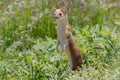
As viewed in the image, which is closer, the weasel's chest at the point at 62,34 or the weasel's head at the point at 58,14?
the weasel's head at the point at 58,14

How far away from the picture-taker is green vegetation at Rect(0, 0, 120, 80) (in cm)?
723

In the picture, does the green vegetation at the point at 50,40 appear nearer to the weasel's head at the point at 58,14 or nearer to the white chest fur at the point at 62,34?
the white chest fur at the point at 62,34

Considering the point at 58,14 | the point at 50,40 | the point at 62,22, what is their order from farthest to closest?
the point at 50,40
the point at 62,22
the point at 58,14

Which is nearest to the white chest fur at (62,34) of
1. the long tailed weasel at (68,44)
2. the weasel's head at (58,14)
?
the long tailed weasel at (68,44)

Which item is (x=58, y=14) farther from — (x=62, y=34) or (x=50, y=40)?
Answer: (x=50, y=40)

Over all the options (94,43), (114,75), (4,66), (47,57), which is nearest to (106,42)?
(94,43)

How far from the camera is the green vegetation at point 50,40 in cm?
723

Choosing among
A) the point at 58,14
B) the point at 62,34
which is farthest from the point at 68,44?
the point at 58,14

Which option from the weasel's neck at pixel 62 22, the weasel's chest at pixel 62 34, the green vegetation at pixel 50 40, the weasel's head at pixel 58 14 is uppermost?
the weasel's head at pixel 58 14

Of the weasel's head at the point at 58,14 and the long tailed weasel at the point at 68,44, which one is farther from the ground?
the weasel's head at the point at 58,14

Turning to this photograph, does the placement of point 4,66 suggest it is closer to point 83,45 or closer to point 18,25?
point 83,45

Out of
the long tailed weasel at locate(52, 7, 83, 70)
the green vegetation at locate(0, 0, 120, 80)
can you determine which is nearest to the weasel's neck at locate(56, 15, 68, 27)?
the long tailed weasel at locate(52, 7, 83, 70)

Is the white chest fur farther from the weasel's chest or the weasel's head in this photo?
the weasel's head

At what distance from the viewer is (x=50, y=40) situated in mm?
8273
